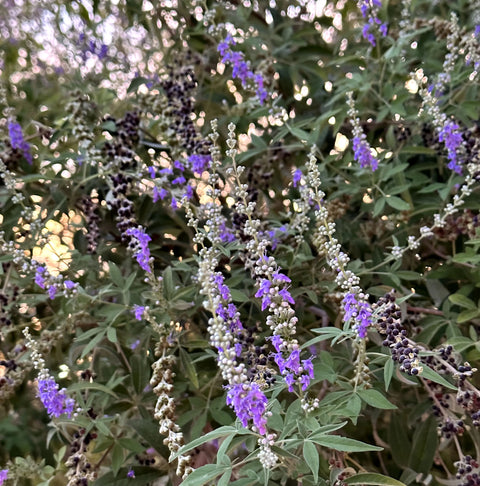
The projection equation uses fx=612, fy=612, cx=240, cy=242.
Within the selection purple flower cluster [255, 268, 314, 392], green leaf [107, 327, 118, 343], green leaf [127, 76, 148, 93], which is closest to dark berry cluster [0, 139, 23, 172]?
green leaf [127, 76, 148, 93]

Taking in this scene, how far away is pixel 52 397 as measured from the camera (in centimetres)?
128

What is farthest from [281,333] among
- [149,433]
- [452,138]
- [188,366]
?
[452,138]

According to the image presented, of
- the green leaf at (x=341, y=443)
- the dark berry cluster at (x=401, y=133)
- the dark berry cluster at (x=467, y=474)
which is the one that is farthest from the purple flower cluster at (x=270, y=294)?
the dark berry cluster at (x=401, y=133)

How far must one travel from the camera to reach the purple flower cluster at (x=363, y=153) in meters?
1.49

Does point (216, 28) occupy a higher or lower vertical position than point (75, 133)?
higher

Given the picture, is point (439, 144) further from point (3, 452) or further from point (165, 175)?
point (3, 452)

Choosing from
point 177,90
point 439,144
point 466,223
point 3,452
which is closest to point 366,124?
point 439,144

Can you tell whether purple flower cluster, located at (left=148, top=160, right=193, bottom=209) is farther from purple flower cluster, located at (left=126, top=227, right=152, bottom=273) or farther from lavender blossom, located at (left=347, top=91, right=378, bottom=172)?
A: lavender blossom, located at (left=347, top=91, right=378, bottom=172)

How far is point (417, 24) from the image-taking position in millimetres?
1834

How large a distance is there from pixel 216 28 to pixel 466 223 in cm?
86

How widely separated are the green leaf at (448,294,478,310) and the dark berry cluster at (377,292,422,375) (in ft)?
1.40

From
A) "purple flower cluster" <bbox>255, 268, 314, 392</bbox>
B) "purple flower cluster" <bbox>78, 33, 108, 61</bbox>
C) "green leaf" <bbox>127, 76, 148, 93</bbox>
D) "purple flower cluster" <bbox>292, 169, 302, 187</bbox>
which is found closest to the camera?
"purple flower cluster" <bbox>255, 268, 314, 392</bbox>

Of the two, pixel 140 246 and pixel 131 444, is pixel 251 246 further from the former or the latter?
pixel 131 444

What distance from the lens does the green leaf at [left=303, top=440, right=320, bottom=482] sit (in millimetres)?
927
